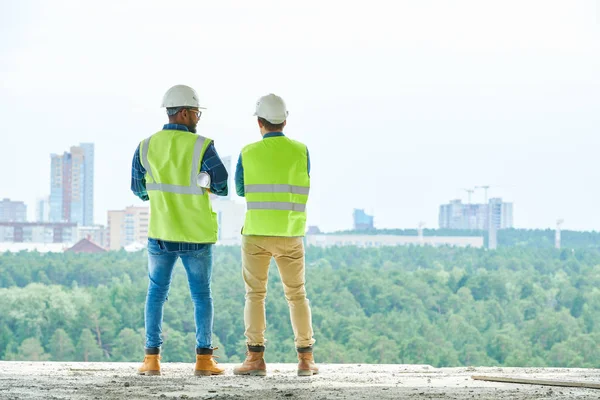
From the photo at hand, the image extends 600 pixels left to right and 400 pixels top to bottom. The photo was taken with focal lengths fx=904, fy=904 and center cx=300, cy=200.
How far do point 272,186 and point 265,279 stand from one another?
0.43m

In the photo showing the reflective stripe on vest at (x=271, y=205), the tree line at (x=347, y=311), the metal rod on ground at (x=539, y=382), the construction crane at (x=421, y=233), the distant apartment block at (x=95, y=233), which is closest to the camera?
the metal rod on ground at (x=539, y=382)

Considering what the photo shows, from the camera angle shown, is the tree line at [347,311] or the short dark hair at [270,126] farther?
the tree line at [347,311]

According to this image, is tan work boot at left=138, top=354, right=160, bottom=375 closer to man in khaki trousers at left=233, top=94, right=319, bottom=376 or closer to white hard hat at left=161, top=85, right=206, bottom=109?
man in khaki trousers at left=233, top=94, right=319, bottom=376

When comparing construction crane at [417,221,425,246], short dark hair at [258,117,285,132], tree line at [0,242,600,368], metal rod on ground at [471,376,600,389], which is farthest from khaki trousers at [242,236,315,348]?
construction crane at [417,221,425,246]

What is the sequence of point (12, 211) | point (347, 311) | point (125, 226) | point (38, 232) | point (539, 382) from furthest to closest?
point (12, 211), point (125, 226), point (38, 232), point (347, 311), point (539, 382)

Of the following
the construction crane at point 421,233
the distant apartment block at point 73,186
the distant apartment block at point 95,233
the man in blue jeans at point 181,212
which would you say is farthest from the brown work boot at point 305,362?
the distant apartment block at point 73,186

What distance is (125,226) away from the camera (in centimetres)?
5475

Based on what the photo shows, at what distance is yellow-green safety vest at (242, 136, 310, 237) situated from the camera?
411cm

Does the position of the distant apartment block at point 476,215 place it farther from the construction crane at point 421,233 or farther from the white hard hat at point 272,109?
the white hard hat at point 272,109

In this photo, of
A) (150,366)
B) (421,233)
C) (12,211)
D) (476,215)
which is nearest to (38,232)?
(12,211)

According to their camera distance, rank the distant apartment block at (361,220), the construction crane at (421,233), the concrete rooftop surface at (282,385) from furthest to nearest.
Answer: the distant apartment block at (361,220), the construction crane at (421,233), the concrete rooftop surface at (282,385)

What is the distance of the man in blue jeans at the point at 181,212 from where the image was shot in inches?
158

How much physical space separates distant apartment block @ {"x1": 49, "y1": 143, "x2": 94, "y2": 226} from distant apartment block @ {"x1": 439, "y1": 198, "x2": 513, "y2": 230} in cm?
2436

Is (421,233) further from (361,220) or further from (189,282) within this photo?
(189,282)
